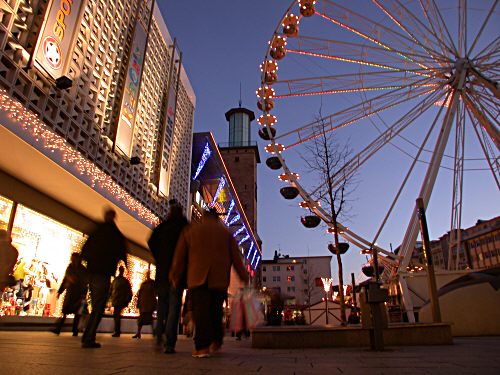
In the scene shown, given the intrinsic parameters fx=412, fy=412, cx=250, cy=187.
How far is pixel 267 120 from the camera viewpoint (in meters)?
20.7

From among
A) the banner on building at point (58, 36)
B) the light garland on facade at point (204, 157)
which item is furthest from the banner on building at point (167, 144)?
the banner on building at point (58, 36)

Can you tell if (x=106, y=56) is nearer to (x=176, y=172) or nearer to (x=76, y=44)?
(x=76, y=44)

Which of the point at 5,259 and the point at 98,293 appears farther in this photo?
the point at 5,259

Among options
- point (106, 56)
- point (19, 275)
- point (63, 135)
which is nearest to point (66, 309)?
point (19, 275)

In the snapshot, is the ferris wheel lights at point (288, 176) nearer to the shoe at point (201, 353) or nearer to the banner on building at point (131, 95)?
the banner on building at point (131, 95)

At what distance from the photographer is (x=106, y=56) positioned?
48.3 ft

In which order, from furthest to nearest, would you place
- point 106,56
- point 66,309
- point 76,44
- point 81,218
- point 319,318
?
point 319,318 < point 81,218 < point 106,56 < point 76,44 < point 66,309

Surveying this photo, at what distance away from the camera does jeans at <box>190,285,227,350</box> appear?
180 inches

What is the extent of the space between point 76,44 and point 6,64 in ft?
11.3

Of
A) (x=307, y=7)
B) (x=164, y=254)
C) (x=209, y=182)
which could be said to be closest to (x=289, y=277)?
(x=209, y=182)

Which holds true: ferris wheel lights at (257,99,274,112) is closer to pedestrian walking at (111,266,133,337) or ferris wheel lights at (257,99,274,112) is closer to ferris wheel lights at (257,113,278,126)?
ferris wheel lights at (257,113,278,126)

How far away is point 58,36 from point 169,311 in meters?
9.42

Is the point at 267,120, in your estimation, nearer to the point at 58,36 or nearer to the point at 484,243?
the point at 58,36

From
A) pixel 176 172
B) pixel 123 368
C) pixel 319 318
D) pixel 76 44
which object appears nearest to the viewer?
pixel 123 368
